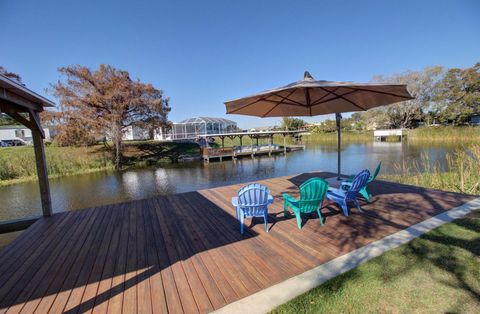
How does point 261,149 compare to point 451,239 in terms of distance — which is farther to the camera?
point 261,149

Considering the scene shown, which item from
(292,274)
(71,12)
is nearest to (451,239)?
(292,274)

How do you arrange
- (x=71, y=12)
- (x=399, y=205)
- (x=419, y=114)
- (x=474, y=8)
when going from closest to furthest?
(x=399, y=205) → (x=71, y=12) → (x=474, y=8) → (x=419, y=114)

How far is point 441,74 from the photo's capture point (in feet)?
94.0

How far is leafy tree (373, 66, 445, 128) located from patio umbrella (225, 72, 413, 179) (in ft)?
107

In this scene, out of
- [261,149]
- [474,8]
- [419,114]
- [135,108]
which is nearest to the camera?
[474,8]

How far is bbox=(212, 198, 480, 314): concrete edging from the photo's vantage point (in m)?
1.67

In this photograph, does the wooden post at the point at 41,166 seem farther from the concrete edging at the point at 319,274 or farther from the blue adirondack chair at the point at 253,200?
the concrete edging at the point at 319,274

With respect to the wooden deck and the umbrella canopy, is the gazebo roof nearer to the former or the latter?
the wooden deck

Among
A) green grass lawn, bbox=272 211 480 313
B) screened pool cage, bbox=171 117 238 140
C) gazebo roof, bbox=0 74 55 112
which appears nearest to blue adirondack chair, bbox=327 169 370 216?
green grass lawn, bbox=272 211 480 313

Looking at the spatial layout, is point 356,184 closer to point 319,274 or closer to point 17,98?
point 319,274

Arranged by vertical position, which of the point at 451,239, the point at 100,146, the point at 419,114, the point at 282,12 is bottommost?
the point at 451,239

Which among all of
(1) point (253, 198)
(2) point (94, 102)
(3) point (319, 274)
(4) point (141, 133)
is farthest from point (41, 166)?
(4) point (141, 133)

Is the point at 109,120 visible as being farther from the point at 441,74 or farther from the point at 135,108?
the point at 441,74

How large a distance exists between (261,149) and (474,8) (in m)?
16.8
